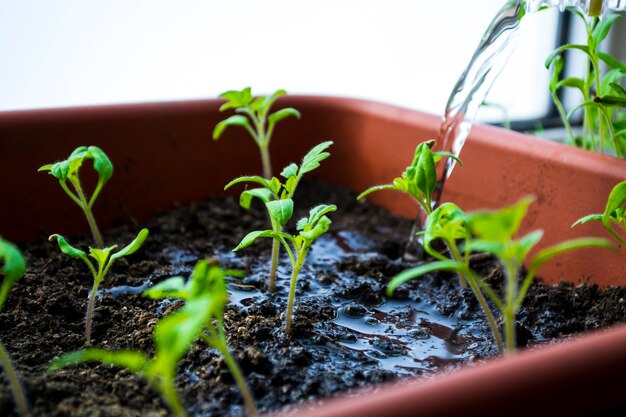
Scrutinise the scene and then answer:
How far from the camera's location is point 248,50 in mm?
1727

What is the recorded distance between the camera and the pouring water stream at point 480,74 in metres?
1.09

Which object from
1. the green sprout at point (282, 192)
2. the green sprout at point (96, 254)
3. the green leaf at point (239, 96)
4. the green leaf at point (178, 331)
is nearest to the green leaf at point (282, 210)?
the green sprout at point (282, 192)

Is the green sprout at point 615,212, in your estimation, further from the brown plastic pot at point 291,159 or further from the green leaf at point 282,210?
the green leaf at point 282,210

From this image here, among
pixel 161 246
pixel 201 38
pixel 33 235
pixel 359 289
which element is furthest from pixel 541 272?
pixel 201 38

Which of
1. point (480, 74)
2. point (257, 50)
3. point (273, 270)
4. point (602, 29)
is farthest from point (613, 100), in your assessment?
point (257, 50)

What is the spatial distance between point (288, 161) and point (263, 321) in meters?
0.65

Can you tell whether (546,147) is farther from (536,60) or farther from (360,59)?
(536,60)

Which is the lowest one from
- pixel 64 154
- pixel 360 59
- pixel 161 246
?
pixel 161 246

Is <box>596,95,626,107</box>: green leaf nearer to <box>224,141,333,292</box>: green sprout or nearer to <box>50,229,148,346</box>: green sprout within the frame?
<box>224,141,333,292</box>: green sprout

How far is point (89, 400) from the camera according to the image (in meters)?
0.68

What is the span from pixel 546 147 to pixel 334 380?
581 millimetres

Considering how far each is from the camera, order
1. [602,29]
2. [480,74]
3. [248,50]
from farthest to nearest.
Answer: [248,50], [480,74], [602,29]

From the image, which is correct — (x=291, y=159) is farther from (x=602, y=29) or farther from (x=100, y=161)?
(x=602, y=29)

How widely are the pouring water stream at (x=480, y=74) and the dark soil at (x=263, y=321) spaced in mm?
171
